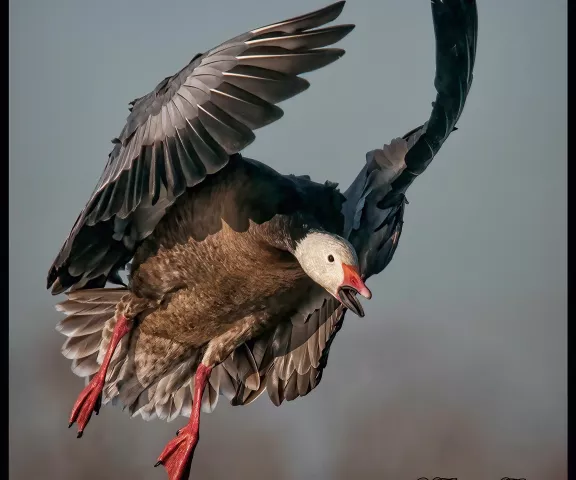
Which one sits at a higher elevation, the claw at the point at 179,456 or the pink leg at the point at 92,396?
the pink leg at the point at 92,396

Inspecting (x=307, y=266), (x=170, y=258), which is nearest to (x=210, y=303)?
(x=170, y=258)

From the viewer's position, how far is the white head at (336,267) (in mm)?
4777

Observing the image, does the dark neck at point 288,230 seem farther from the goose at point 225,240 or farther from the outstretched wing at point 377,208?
the outstretched wing at point 377,208

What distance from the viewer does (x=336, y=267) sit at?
4816 mm

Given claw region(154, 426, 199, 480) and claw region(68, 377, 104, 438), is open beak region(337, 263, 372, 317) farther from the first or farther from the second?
claw region(68, 377, 104, 438)

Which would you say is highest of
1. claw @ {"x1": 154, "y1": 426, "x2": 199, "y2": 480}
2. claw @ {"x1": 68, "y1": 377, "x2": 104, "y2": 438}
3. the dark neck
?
the dark neck

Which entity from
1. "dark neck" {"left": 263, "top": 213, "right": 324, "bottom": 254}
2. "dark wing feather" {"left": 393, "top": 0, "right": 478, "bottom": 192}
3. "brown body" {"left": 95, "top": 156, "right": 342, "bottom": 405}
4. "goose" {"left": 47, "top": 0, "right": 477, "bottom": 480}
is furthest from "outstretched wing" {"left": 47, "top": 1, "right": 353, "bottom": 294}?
"dark wing feather" {"left": 393, "top": 0, "right": 478, "bottom": 192}

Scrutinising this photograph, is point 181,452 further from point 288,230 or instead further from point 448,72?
point 448,72

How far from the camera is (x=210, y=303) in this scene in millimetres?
5441

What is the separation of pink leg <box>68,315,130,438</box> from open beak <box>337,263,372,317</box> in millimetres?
1425

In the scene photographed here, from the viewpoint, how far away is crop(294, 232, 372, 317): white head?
4777mm

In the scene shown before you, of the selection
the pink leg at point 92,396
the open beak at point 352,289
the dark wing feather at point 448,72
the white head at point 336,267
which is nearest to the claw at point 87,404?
the pink leg at point 92,396

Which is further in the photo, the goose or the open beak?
the open beak

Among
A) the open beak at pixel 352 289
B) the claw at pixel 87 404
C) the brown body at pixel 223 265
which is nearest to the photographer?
the open beak at pixel 352 289
